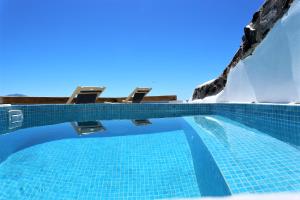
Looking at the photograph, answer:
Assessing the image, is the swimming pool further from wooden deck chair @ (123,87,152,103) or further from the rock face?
wooden deck chair @ (123,87,152,103)

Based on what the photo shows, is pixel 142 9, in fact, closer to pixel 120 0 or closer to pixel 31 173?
pixel 120 0

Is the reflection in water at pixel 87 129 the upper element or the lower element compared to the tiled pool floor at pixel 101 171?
upper

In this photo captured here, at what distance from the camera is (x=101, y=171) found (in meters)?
2.73

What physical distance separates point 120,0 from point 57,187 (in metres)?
10.9

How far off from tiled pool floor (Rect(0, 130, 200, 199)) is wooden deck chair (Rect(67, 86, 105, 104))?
4463 millimetres

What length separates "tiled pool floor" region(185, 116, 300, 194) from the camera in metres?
1.72

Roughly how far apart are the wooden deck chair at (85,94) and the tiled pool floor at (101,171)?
14.6ft

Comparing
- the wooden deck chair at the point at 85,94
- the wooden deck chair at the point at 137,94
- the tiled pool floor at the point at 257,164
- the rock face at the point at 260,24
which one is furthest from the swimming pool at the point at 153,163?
the wooden deck chair at the point at 137,94

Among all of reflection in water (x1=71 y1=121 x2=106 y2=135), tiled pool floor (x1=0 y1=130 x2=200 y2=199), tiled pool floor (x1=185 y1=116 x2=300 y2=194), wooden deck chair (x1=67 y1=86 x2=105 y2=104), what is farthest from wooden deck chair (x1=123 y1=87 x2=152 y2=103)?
tiled pool floor (x1=185 y1=116 x2=300 y2=194)

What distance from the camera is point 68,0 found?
34.2ft

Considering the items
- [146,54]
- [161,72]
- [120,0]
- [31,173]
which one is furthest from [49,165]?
[161,72]

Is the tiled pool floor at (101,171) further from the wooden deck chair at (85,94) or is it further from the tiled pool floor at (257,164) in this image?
the wooden deck chair at (85,94)

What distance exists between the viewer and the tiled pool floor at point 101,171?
222 centimetres

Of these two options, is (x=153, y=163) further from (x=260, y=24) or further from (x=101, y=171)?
(x=260, y=24)
